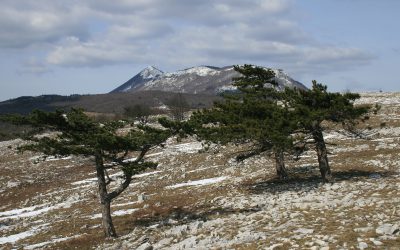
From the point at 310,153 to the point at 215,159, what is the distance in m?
11.5

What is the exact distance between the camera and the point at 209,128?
87.8ft

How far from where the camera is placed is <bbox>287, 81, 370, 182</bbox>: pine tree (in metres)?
25.2

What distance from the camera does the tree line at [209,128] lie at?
21.7m

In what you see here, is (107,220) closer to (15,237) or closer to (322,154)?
(15,237)

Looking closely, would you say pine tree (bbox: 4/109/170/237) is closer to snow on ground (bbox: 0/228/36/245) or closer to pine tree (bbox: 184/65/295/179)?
pine tree (bbox: 184/65/295/179)

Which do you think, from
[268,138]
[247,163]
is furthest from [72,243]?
[247,163]

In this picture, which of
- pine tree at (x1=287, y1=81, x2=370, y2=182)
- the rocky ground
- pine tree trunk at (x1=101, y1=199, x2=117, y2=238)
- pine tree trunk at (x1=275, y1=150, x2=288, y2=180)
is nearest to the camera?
the rocky ground

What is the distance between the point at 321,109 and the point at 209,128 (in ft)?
23.3

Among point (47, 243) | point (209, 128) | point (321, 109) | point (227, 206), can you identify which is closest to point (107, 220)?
point (47, 243)

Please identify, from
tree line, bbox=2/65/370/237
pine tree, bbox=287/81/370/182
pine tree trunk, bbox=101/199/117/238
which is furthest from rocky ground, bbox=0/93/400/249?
tree line, bbox=2/65/370/237

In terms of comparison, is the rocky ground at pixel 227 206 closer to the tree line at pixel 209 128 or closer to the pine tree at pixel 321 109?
the pine tree at pixel 321 109

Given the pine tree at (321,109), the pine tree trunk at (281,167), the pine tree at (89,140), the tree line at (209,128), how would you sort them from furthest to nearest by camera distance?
the pine tree trunk at (281,167), the pine tree at (321,109), the tree line at (209,128), the pine tree at (89,140)

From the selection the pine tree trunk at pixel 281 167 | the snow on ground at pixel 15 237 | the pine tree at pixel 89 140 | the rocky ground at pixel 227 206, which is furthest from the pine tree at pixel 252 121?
the snow on ground at pixel 15 237

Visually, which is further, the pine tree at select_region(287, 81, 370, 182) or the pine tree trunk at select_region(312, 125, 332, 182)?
the pine tree trunk at select_region(312, 125, 332, 182)
